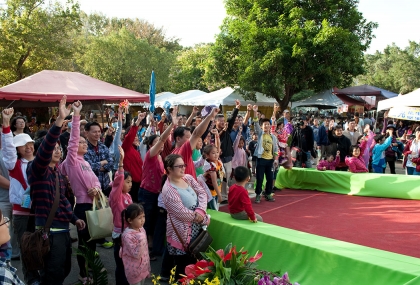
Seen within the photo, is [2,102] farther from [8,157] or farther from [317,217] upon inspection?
[317,217]

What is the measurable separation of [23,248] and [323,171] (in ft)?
21.4

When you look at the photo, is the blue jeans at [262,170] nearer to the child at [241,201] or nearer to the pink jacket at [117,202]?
the child at [241,201]

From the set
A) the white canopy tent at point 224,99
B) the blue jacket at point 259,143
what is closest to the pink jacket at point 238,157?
the blue jacket at point 259,143

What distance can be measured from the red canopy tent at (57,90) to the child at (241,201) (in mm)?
7361

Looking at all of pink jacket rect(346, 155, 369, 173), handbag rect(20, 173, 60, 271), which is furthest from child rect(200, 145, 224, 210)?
pink jacket rect(346, 155, 369, 173)

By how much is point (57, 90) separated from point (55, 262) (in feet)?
26.3

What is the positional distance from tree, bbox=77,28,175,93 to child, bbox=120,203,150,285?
2499 centimetres

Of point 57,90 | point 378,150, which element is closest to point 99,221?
point 378,150

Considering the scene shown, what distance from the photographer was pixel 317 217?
6.32 meters

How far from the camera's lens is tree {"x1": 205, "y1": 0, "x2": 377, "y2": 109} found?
646 inches

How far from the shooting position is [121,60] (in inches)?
1085

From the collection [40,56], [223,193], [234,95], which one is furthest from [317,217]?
[40,56]

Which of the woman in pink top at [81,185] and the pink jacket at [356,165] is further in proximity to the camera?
the pink jacket at [356,165]

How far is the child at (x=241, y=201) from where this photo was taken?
4.33 meters
